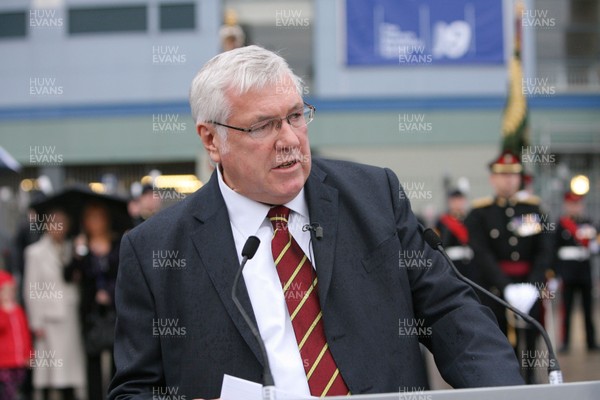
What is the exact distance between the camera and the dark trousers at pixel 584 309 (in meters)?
11.0

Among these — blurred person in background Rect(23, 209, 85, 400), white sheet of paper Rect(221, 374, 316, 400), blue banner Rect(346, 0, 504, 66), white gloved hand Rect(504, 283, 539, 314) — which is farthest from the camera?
blue banner Rect(346, 0, 504, 66)

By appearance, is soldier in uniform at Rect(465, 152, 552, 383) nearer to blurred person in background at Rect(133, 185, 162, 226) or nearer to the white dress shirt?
blurred person in background at Rect(133, 185, 162, 226)

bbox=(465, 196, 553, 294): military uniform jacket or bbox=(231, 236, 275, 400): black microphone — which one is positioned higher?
bbox=(231, 236, 275, 400): black microphone

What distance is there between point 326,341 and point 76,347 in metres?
5.46

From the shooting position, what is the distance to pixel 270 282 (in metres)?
2.49

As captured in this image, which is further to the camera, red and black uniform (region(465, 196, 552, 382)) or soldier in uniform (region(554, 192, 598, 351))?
soldier in uniform (region(554, 192, 598, 351))

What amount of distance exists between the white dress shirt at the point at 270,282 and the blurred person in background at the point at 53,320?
16.6 feet

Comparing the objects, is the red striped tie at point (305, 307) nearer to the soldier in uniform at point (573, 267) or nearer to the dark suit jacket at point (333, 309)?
the dark suit jacket at point (333, 309)

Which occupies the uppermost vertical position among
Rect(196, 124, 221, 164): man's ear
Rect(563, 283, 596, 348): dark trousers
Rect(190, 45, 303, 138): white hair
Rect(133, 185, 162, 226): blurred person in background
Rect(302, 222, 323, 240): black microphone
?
Rect(190, 45, 303, 138): white hair

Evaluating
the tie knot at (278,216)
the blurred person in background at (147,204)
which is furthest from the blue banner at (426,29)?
the tie knot at (278,216)

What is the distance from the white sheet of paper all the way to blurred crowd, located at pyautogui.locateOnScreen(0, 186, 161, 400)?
5279mm

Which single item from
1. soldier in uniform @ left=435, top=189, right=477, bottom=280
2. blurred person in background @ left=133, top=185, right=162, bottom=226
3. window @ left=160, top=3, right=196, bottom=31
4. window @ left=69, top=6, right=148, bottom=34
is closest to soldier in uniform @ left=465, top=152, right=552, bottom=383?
soldier in uniform @ left=435, top=189, right=477, bottom=280

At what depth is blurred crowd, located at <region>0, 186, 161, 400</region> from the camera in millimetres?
7316

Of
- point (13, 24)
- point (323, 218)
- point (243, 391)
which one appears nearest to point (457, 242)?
point (323, 218)
